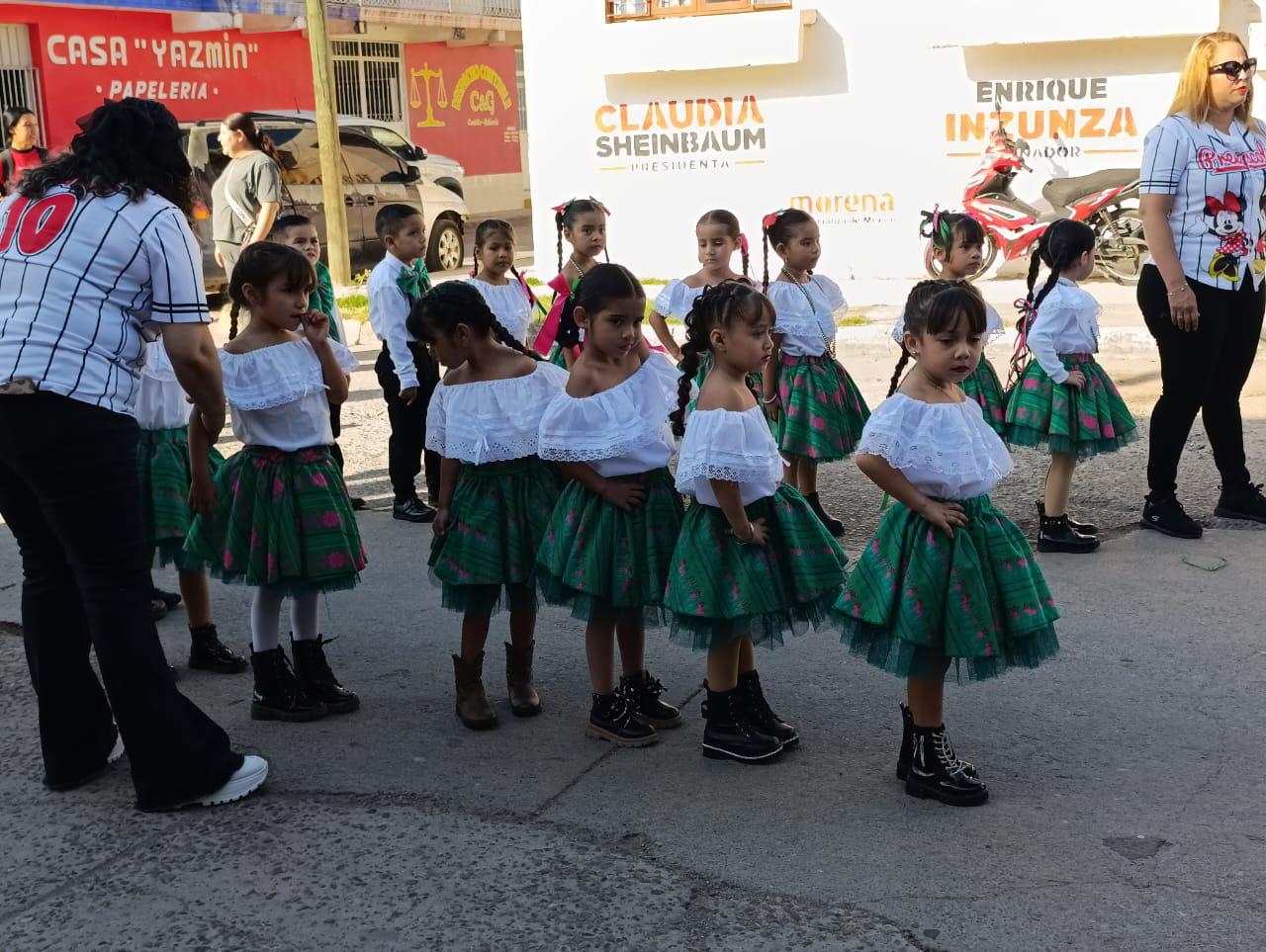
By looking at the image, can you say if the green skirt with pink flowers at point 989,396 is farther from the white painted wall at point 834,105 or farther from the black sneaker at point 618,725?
the white painted wall at point 834,105

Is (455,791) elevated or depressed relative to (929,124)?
depressed

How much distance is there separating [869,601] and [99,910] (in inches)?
77.2

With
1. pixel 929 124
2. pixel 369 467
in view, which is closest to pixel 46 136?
pixel 929 124

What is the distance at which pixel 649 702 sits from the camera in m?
4.31

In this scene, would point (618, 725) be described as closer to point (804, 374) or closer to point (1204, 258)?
point (804, 374)

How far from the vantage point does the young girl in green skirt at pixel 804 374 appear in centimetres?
620

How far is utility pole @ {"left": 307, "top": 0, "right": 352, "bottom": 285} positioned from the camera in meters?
14.2

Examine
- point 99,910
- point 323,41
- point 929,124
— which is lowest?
point 99,910

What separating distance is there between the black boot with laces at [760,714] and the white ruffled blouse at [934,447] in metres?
0.77

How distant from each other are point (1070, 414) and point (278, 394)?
10.7 feet

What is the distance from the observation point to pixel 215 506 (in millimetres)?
4426

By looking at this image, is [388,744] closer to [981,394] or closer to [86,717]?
[86,717]

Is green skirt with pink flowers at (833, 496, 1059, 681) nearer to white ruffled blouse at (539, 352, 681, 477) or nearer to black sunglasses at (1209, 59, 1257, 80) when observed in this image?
white ruffled blouse at (539, 352, 681, 477)

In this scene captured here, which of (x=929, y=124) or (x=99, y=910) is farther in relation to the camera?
(x=929, y=124)
